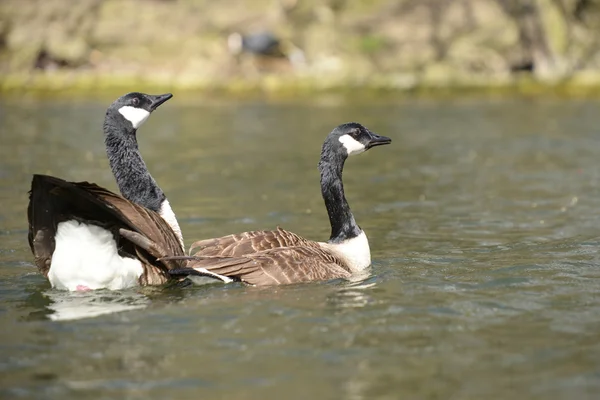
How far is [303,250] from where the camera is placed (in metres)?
9.81

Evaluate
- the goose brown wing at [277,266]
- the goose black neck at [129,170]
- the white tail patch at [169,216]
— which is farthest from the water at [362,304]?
the goose black neck at [129,170]

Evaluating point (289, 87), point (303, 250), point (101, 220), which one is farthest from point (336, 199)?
point (289, 87)

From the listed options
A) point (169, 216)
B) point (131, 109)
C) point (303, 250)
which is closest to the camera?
point (303, 250)

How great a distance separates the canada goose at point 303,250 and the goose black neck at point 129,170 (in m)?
0.89

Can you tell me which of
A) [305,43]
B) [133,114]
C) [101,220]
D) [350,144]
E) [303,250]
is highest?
[305,43]

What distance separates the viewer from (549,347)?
7.47 m

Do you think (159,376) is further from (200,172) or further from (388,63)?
(388,63)

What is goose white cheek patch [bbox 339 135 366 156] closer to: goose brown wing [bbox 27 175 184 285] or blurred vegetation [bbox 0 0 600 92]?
goose brown wing [bbox 27 175 184 285]

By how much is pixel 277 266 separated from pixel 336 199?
161cm

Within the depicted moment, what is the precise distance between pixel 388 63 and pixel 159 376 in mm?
37556

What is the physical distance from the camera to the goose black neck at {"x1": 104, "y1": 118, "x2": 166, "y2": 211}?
34.4 feet

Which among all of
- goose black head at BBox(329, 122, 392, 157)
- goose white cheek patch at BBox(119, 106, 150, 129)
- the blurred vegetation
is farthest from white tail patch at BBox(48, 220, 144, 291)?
the blurred vegetation

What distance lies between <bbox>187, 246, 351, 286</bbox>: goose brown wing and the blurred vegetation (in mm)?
30473

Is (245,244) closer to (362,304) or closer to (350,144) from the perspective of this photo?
(362,304)
